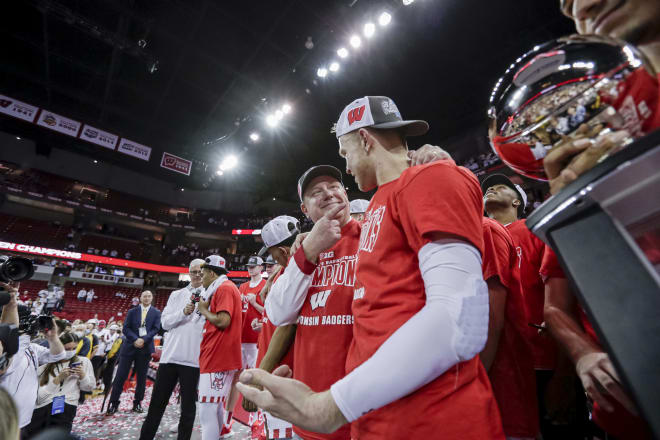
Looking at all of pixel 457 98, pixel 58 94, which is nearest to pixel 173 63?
pixel 58 94

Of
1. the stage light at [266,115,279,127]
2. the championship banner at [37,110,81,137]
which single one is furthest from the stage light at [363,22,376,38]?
the championship banner at [37,110,81,137]

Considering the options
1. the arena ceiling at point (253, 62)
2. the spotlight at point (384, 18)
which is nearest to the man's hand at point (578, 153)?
the arena ceiling at point (253, 62)

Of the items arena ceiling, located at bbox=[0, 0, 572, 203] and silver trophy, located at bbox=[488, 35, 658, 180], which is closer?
silver trophy, located at bbox=[488, 35, 658, 180]

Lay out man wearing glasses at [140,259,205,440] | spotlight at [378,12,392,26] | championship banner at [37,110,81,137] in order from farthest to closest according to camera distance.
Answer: championship banner at [37,110,81,137], spotlight at [378,12,392,26], man wearing glasses at [140,259,205,440]

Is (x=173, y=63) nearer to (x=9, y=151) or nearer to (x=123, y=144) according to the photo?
(x=123, y=144)

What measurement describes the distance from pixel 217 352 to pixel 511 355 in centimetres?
315

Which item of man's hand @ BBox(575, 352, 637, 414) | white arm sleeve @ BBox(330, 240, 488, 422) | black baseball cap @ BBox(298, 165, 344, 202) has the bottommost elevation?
man's hand @ BBox(575, 352, 637, 414)

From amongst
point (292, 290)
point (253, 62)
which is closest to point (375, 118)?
point (292, 290)

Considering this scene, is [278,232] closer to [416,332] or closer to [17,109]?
[416,332]

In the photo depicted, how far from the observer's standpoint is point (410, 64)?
32.9 ft

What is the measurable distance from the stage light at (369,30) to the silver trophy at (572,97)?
858 centimetres

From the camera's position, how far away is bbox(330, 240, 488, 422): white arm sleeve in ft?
2.00

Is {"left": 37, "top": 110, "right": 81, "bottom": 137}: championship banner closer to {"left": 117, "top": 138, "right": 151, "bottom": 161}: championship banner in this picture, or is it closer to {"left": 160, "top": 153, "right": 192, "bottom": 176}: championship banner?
{"left": 117, "top": 138, "right": 151, "bottom": 161}: championship banner

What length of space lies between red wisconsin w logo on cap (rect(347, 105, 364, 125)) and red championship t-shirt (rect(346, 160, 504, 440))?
47 centimetres
